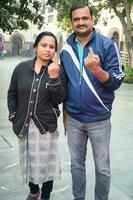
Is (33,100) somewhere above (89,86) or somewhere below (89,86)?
below

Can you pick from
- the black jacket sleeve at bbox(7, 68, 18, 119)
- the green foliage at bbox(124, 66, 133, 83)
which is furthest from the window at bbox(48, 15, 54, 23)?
the black jacket sleeve at bbox(7, 68, 18, 119)

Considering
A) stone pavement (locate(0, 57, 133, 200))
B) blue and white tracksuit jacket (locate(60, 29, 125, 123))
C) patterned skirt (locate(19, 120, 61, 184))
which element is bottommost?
stone pavement (locate(0, 57, 133, 200))

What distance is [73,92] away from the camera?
12.0 ft

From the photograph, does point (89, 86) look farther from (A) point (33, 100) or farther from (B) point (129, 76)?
(B) point (129, 76)

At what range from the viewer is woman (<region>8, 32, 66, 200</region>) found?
3.86 m

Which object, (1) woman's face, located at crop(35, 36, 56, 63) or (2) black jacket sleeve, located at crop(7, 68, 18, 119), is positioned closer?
(1) woman's face, located at crop(35, 36, 56, 63)

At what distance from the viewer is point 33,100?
3865 millimetres

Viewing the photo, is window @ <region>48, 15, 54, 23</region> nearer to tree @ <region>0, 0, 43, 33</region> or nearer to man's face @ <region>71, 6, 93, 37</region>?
tree @ <region>0, 0, 43, 33</region>

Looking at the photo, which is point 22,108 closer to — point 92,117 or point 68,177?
point 92,117

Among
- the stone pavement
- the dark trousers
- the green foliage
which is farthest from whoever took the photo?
the green foliage

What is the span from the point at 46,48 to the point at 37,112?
0.61 metres

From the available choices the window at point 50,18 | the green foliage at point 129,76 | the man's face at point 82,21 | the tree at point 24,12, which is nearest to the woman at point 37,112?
the man's face at point 82,21

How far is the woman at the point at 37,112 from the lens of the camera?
12.7 ft

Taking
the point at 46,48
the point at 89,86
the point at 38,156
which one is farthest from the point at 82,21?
the point at 38,156
